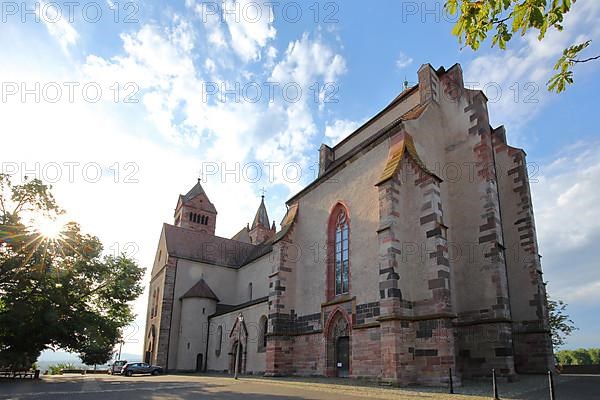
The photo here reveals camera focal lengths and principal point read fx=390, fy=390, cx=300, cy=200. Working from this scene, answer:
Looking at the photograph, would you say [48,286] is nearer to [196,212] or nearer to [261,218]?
[196,212]

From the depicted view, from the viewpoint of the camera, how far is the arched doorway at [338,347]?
56.7 feet

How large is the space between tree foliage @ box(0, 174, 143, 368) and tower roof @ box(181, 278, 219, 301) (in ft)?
25.6

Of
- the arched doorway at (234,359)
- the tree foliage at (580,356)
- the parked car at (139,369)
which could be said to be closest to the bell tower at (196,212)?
the parked car at (139,369)

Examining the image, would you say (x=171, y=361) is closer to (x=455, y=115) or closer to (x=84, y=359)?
(x=84, y=359)

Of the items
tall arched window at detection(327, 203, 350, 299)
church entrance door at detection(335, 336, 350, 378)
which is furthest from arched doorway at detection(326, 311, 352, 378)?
tall arched window at detection(327, 203, 350, 299)

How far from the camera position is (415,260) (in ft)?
50.0

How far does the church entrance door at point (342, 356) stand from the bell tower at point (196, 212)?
36382mm

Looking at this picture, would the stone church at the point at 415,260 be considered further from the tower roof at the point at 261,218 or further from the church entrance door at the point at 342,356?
the tower roof at the point at 261,218

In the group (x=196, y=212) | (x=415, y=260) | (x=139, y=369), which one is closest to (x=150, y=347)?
(x=139, y=369)

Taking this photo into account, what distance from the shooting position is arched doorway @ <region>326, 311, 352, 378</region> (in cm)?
1728

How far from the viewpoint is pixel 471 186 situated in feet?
58.2

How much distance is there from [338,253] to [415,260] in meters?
5.14

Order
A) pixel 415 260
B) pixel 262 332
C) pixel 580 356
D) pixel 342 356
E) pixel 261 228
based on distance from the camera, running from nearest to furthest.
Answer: pixel 415 260 → pixel 342 356 → pixel 262 332 → pixel 580 356 → pixel 261 228

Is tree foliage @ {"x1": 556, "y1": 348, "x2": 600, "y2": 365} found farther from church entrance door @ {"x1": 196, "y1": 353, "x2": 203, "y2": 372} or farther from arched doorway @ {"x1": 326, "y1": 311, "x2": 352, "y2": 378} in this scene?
arched doorway @ {"x1": 326, "y1": 311, "x2": 352, "y2": 378}
